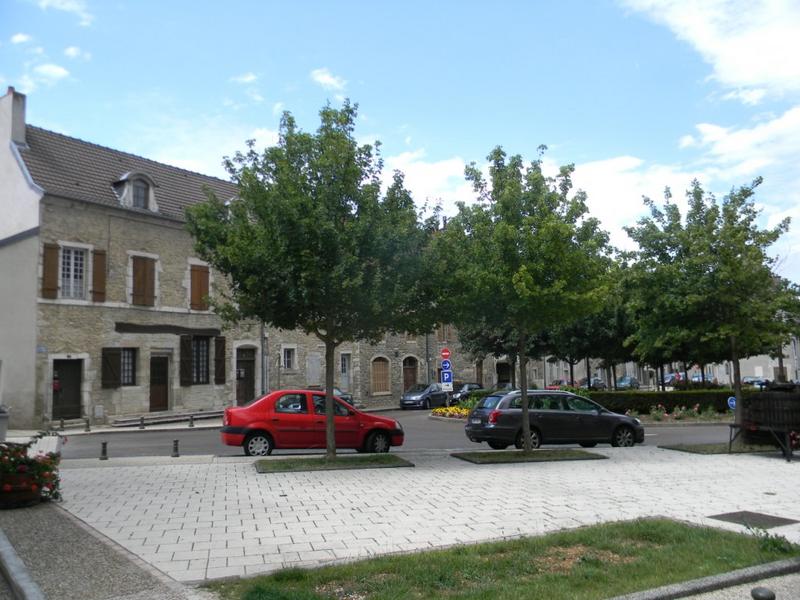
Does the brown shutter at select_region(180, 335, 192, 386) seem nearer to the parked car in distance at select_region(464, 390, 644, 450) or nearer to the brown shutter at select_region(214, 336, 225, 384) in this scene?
the brown shutter at select_region(214, 336, 225, 384)

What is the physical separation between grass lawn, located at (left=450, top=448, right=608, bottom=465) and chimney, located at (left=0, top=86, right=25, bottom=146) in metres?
20.4

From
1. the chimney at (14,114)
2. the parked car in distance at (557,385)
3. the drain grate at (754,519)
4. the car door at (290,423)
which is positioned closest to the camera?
the drain grate at (754,519)

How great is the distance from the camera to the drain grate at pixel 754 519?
24.4 ft

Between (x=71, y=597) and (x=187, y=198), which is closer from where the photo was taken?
(x=71, y=597)

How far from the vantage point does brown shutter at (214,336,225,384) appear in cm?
2923

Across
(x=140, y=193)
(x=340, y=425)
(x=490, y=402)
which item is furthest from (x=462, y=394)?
(x=340, y=425)

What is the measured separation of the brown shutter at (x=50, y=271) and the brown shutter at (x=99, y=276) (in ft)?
4.75

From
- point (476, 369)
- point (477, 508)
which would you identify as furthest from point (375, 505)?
point (476, 369)

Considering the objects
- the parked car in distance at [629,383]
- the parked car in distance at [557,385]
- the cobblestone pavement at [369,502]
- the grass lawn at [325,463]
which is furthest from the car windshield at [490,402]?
the parked car in distance at [629,383]

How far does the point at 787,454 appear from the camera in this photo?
1322cm

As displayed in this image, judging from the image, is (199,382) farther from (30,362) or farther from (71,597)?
(71,597)

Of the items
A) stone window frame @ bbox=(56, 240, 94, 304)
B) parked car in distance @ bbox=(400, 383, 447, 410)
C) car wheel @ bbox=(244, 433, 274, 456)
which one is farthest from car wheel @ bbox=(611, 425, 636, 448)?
parked car in distance @ bbox=(400, 383, 447, 410)

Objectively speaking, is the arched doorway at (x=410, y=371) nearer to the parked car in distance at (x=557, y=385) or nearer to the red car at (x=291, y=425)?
the parked car in distance at (x=557, y=385)

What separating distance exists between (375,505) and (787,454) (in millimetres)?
9281
